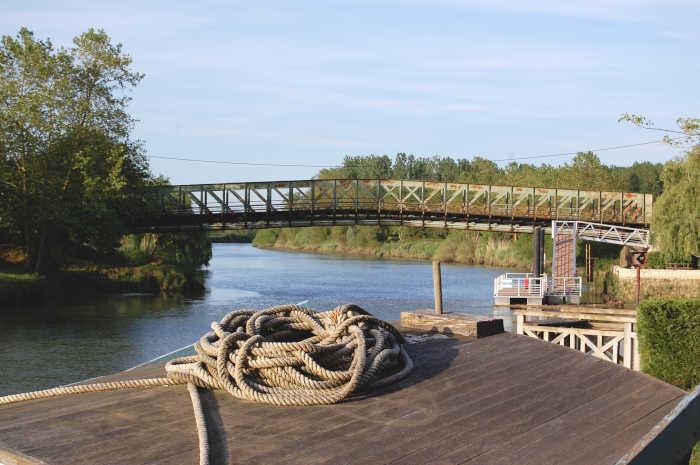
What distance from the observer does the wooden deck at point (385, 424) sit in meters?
5.41

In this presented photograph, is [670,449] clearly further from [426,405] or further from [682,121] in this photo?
[682,121]

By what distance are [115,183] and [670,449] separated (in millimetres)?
35306

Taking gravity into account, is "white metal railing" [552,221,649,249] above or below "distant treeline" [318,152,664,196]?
below

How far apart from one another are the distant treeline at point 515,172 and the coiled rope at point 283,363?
69.8 m

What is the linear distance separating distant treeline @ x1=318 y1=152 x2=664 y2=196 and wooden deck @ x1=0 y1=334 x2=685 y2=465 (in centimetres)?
6889

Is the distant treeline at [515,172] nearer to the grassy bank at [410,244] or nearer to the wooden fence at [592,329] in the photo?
the grassy bank at [410,244]

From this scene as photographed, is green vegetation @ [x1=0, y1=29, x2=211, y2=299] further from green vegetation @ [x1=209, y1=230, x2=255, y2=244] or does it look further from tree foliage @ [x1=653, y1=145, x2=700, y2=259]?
green vegetation @ [x1=209, y1=230, x2=255, y2=244]

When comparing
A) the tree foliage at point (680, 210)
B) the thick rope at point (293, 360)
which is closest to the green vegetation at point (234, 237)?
the tree foliage at point (680, 210)

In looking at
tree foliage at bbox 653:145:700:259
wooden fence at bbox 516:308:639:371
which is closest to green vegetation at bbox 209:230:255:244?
tree foliage at bbox 653:145:700:259

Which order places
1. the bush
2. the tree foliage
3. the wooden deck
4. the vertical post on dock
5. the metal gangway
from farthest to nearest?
the tree foliage
the metal gangway
the bush
the vertical post on dock
the wooden deck

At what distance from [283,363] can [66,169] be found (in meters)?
35.3

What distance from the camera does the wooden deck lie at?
5.41 metres

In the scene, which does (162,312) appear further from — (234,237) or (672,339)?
(234,237)

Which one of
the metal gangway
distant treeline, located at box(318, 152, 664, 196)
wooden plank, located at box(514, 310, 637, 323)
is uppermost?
distant treeline, located at box(318, 152, 664, 196)
